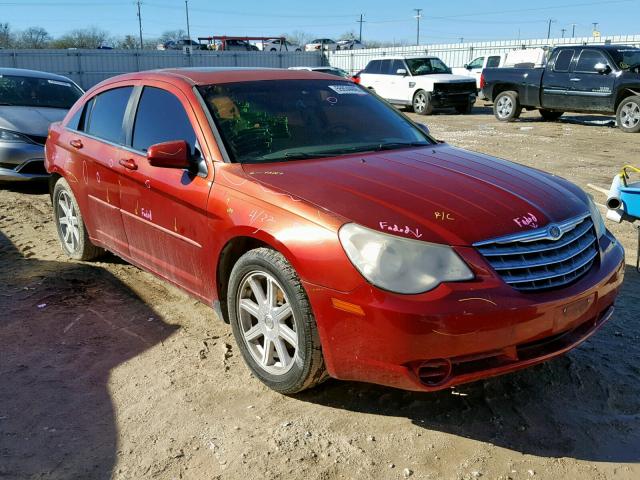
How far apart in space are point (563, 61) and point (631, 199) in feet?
40.8

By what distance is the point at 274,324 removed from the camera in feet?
10.5

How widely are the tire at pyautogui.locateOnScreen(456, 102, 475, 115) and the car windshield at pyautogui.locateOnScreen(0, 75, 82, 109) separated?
43.3ft

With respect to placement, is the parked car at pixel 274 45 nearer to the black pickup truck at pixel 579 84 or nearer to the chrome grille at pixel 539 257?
the black pickup truck at pixel 579 84

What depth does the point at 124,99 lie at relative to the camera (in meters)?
4.53

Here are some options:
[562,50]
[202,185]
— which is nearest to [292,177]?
[202,185]

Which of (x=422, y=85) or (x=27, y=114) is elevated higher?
(x=422, y=85)

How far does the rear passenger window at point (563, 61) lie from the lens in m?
15.4

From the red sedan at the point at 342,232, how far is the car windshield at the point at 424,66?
15980mm

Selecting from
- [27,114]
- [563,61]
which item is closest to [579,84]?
[563,61]

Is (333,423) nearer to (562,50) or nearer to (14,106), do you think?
(14,106)

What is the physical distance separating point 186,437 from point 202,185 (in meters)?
1.37

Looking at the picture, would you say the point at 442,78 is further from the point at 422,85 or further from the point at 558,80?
the point at 558,80

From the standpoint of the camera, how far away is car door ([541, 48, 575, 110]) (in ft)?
50.3

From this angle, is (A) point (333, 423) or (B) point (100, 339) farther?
(B) point (100, 339)
